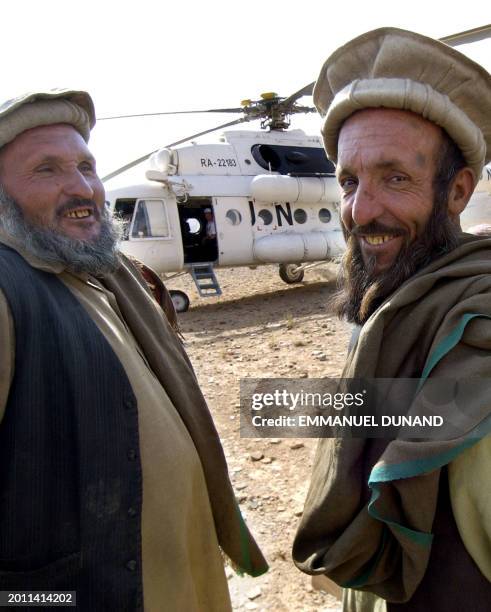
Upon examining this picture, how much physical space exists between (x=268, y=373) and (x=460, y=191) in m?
4.49

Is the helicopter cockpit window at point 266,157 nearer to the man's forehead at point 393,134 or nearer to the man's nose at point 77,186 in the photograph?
the man's nose at point 77,186

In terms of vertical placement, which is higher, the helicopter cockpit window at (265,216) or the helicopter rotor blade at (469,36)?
the helicopter rotor blade at (469,36)

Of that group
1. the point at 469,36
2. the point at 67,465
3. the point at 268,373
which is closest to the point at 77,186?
the point at 67,465

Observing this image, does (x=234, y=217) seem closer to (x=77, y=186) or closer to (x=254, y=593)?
(x=254, y=593)

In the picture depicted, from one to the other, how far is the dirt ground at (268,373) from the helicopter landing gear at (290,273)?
0.69 ft

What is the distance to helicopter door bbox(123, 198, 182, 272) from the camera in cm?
951

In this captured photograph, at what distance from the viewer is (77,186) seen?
1.91 m

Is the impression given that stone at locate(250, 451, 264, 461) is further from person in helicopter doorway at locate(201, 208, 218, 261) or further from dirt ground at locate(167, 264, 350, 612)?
person in helicopter doorway at locate(201, 208, 218, 261)

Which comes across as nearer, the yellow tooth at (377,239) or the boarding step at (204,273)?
the yellow tooth at (377,239)

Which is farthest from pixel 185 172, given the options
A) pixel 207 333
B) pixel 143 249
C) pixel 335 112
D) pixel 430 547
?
pixel 430 547

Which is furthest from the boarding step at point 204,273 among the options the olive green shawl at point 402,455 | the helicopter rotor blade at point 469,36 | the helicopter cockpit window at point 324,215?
the olive green shawl at point 402,455

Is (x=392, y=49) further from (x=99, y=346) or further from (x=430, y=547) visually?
(x=430, y=547)

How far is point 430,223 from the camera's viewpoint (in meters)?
1.50

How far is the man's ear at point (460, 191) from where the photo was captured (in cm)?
154
